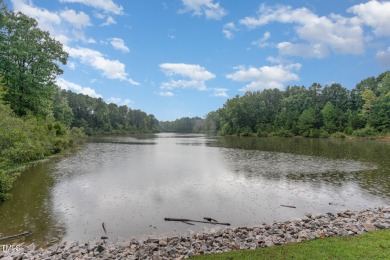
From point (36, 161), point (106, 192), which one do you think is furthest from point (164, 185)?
point (36, 161)

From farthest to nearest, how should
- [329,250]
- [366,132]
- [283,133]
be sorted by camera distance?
[283,133]
[366,132]
[329,250]

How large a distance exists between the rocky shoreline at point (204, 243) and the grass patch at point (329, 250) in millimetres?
765

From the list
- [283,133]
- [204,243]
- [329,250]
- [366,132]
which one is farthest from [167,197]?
[283,133]

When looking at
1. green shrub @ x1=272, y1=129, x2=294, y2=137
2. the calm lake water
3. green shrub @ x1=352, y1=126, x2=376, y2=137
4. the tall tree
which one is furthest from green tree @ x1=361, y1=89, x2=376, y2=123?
the tall tree

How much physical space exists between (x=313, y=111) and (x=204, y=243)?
111 meters

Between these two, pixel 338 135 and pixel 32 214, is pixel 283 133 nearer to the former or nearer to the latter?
pixel 338 135

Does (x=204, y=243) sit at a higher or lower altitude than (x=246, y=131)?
lower

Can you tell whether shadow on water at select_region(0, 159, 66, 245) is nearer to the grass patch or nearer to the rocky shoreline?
the rocky shoreline

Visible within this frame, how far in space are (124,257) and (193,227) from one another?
465 cm

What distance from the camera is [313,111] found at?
10900cm

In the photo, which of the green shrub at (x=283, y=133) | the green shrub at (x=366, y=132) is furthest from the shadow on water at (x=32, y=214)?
the green shrub at (x=283, y=133)

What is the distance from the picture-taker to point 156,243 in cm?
1095

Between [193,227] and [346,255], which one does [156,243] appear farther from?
[346,255]

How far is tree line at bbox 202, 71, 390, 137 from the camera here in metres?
93.1
